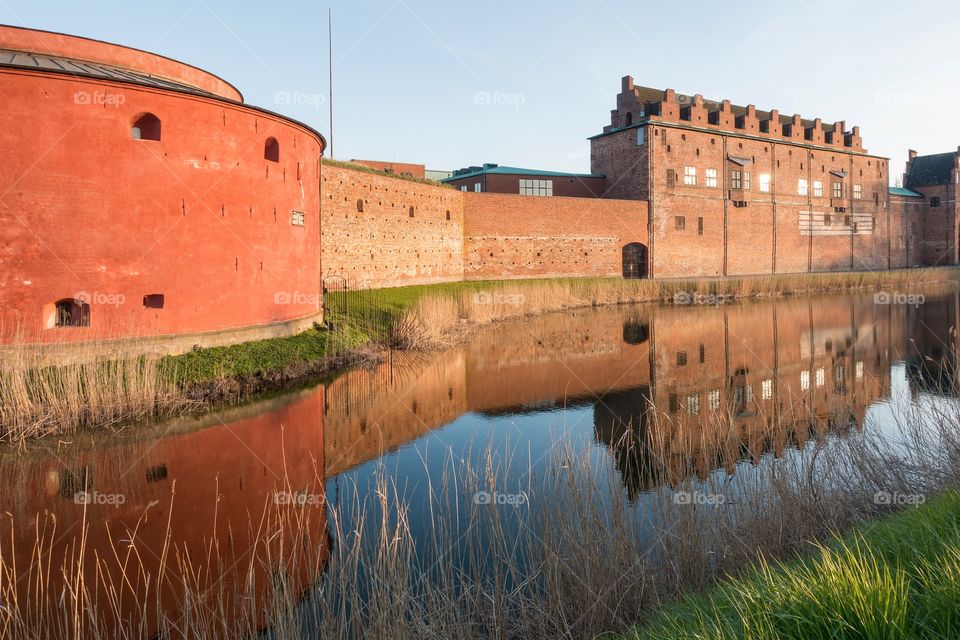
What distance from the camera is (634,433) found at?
28.1 feet

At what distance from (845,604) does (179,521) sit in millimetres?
5142

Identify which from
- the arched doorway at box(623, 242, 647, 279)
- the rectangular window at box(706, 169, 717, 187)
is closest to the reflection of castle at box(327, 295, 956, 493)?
the arched doorway at box(623, 242, 647, 279)

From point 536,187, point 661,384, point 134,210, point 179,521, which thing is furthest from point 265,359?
point 536,187

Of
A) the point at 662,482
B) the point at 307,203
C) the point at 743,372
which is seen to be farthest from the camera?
the point at 307,203

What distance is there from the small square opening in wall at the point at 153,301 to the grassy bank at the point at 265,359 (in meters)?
0.91

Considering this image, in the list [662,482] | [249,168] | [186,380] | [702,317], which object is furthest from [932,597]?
[702,317]

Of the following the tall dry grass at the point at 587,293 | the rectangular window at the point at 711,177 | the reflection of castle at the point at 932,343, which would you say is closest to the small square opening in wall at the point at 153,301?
the tall dry grass at the point at 587,293

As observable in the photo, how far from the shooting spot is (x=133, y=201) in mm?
9984

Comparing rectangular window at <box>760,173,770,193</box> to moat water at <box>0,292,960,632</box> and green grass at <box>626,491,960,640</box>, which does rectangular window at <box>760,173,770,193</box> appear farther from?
green grass at <box>626,491,960,640</box>

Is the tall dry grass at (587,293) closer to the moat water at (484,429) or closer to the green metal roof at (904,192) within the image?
the moat water at (484,429)

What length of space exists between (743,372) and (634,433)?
4965 millimetres

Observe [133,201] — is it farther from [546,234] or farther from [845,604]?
[546,234]

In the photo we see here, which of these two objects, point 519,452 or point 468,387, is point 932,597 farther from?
point 468,387

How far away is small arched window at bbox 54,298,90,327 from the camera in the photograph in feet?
31.3
